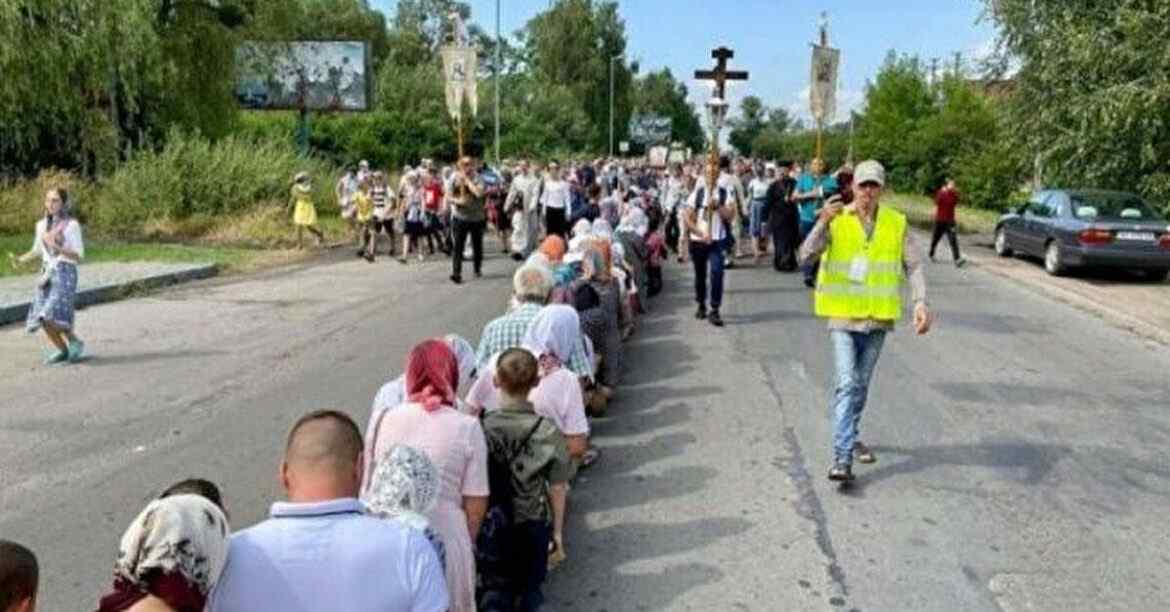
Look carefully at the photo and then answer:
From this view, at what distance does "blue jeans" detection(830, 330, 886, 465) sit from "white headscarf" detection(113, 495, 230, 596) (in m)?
4.43

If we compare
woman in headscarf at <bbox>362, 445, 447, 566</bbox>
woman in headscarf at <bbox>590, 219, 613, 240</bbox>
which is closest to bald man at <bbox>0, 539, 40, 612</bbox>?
woman in headscarf at <bbox>362, 445, 447, 566</bbox>

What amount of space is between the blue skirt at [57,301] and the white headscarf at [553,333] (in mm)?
5818

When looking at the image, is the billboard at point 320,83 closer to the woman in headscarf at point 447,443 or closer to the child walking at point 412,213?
the child walking at point 412,213

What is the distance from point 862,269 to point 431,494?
12.0 ft

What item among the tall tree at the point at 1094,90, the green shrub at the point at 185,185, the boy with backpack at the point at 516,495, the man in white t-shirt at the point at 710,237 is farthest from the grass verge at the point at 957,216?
the boy with backpack at the point at 516,495

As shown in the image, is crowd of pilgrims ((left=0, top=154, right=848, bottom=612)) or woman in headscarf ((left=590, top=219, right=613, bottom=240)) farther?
woman in headscarf ((left=590, top=219, right=613, bottom=240))

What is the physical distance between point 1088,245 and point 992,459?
445 inches

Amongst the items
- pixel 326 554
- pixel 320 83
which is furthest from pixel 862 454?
pixel 320 83

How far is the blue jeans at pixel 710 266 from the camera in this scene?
11445 mm

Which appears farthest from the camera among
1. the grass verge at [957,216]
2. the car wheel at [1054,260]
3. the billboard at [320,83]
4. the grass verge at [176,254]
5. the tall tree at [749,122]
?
the tall tree at [749,122]

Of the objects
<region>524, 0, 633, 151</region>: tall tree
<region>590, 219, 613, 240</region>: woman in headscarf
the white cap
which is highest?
<region>524, 0, 633, 151</region>: tall tree

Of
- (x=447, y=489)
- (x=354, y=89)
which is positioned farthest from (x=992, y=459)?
(x=354, y=89)

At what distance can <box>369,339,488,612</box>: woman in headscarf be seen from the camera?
11.8ft

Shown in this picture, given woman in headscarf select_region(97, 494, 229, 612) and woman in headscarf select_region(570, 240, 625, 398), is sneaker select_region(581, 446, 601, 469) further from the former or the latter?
woman in headscarf select_region(97, 494, 229, 612)
